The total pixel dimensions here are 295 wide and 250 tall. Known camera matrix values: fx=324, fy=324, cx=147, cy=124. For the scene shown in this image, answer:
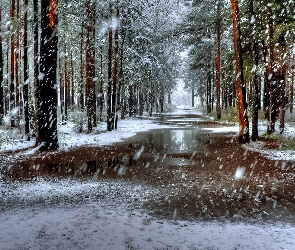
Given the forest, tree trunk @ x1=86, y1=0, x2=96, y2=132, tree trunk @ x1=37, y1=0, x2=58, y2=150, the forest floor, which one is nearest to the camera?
the forest floor

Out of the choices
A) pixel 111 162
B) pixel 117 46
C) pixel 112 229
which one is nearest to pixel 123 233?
pixel 112 229

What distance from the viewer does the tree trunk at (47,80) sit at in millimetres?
13551

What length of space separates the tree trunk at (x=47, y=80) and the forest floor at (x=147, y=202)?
5.10 ft

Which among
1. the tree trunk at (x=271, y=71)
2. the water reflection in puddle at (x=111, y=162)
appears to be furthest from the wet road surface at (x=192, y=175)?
the tree trunk at (x=271, y=71)

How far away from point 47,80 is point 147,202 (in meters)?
8.78

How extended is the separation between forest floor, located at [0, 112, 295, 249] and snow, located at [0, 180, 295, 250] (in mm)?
15

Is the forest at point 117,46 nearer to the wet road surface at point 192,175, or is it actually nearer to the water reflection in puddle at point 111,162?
the water reflection in puddle at point 111,162

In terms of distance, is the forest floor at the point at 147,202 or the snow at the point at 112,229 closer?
the snow at the point at 112,229

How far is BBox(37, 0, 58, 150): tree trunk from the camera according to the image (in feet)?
44.5

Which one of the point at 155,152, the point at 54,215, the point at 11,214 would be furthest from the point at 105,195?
the point at 155,152

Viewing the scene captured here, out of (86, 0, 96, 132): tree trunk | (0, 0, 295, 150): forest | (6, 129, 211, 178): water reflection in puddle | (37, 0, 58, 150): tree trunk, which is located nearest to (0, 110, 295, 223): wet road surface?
(6, 129, 211, 178): water reflection in puddle

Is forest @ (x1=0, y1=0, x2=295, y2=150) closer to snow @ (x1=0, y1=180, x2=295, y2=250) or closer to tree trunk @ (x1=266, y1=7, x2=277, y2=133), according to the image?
tree trunk @ (x1=266, y1=7, x2=277, y2=133)

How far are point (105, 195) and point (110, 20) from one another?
1830 centimetres

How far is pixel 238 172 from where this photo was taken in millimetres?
9609
